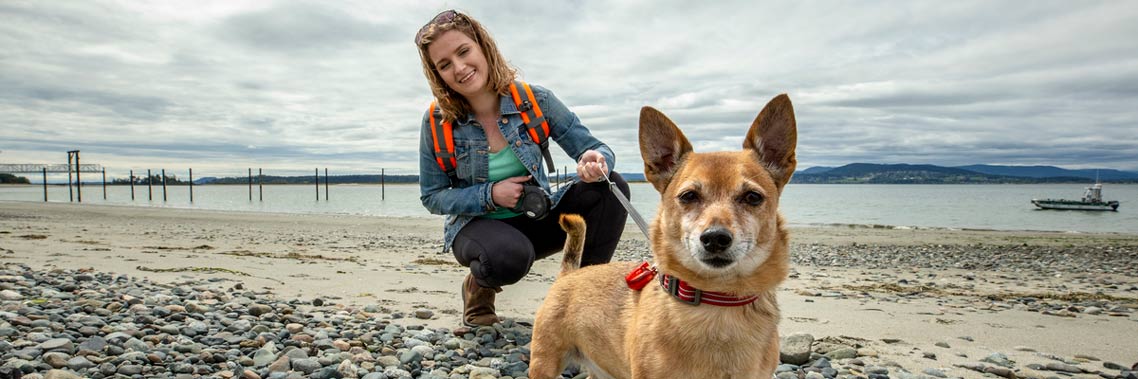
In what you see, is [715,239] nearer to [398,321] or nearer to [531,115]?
[531,115]

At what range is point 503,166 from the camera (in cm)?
553

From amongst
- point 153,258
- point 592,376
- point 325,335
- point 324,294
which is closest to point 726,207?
point 592,376

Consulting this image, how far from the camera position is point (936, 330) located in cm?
577

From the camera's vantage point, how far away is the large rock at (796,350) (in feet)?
14.6

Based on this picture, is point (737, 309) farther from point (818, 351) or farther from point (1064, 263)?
point (1064, 263)

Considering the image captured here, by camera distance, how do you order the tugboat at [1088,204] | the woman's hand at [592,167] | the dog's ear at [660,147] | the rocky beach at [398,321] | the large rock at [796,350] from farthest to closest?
the tugboat at [1088,204] → the woman's hand at [592,167] → the large rock at [796,350] → the rocky beach at [398,321] → the dog's ear at [660,147]

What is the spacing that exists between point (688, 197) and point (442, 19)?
3.07 metres

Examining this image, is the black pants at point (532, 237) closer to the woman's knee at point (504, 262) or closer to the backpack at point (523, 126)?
the woman's knee at point (504, 262)

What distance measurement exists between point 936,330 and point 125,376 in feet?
21.7

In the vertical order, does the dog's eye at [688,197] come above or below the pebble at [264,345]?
above

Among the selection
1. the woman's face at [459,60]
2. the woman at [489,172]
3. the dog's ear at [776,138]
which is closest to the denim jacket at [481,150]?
the woman at [489,172]

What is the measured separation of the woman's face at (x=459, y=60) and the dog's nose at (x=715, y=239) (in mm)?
3006

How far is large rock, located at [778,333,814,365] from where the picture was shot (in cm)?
444

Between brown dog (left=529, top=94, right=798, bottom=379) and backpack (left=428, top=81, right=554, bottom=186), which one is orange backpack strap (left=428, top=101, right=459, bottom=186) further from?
brown dog (left=529, top=94, right=798, bottom=379)
